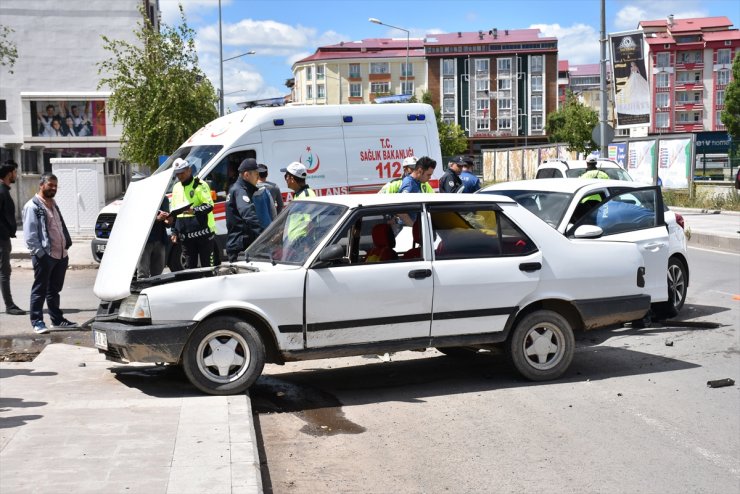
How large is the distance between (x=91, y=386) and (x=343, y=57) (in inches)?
4635

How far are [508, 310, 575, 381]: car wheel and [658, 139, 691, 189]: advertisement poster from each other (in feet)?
86.2

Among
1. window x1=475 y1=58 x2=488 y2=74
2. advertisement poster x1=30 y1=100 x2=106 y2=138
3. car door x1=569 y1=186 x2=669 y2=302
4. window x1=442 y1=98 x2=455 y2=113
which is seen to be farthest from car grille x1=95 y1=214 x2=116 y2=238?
window x1=475 y1=58 x2=488 y2=74

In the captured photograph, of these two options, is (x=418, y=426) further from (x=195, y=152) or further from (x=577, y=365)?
(x=195, y=152)

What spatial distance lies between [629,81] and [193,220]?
35507 mm

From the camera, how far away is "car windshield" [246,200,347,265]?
759 cm

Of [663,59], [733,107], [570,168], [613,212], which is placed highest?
[663,59]

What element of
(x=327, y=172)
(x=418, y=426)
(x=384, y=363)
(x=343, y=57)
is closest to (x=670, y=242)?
(x=384, y=363)

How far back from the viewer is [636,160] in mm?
35250

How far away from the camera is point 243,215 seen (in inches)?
383

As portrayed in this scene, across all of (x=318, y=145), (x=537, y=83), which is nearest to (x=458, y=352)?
(x=318, y=145)

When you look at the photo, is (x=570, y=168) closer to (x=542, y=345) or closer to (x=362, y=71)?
(x=542, y=345)

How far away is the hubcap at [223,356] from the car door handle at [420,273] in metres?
1.45

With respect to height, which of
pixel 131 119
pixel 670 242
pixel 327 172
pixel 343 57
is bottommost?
pixel 670 242

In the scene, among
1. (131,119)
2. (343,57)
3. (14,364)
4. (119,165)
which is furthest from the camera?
(343,57)
